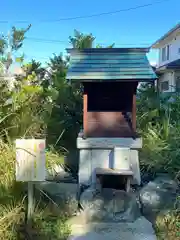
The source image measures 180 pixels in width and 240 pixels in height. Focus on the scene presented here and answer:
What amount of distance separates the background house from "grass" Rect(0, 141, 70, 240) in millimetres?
13374

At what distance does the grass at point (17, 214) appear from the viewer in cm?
315

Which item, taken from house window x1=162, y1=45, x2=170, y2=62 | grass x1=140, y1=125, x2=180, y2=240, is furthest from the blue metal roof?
house window x1=162, y1=45, x2=170, y2=62

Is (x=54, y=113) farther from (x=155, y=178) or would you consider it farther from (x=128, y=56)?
(x=155, y=178)

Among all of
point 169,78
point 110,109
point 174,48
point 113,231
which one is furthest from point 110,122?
point 174,48

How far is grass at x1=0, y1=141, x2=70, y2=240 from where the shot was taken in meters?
3.15

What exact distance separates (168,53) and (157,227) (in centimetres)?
1931

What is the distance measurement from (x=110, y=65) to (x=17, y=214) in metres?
2.62

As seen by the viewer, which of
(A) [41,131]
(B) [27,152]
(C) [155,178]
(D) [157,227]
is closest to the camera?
(B) [27,152]

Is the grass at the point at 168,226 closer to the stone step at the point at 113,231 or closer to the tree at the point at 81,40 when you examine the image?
the stone step at the point at 113,231

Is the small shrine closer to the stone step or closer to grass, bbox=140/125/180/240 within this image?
grass, bbox=140/125/180/240

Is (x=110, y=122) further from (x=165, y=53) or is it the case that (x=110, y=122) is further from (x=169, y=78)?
(x=165, y=53)

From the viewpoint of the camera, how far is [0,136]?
3650 mm

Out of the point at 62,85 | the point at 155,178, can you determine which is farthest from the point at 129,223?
the point at 62,85

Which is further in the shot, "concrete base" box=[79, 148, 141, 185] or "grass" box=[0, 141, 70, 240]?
"concrete base" box=[79, 148, 141, 185]
